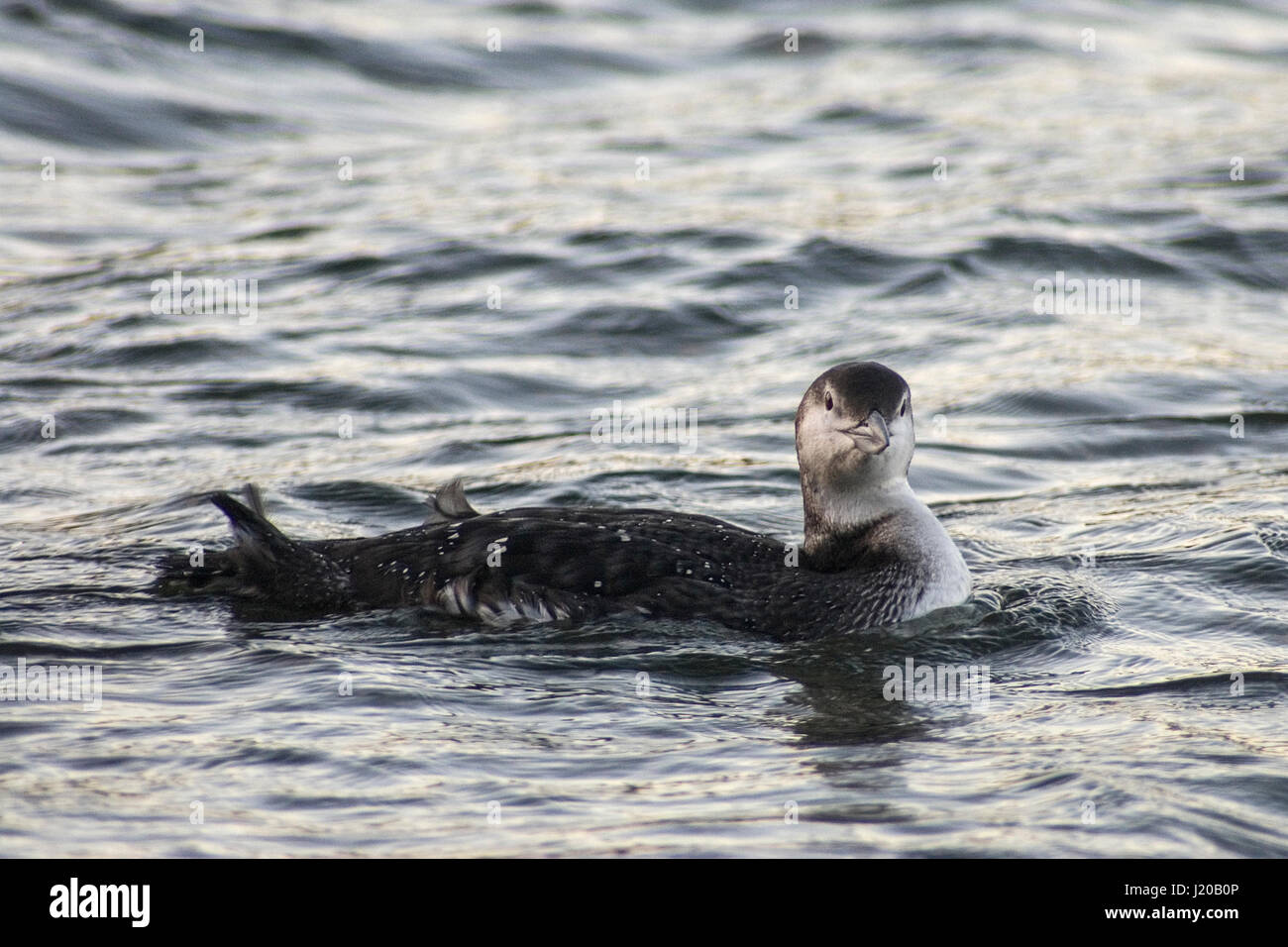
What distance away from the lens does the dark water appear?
507 cm

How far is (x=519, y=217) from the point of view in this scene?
44.8 ft

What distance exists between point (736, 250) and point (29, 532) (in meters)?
6.52

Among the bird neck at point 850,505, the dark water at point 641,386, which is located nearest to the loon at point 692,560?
the bird neck at point 850,505

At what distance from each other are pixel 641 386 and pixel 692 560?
393 cm

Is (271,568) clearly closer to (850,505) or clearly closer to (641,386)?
(850,505)

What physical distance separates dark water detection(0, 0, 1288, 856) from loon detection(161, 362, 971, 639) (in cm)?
12

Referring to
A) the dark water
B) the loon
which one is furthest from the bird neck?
Answer: the dark water

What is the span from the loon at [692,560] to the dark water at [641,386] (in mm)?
122

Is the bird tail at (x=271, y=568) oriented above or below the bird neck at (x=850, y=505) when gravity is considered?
below

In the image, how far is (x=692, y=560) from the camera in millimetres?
6305

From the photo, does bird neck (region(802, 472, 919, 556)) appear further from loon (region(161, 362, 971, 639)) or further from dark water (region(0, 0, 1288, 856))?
dark water (region(0, 0, 1288, 856))

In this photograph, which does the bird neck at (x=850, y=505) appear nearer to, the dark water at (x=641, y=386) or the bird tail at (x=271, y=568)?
the dark water at (x=641, y=386)

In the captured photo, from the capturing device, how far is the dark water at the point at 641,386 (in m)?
5.07
